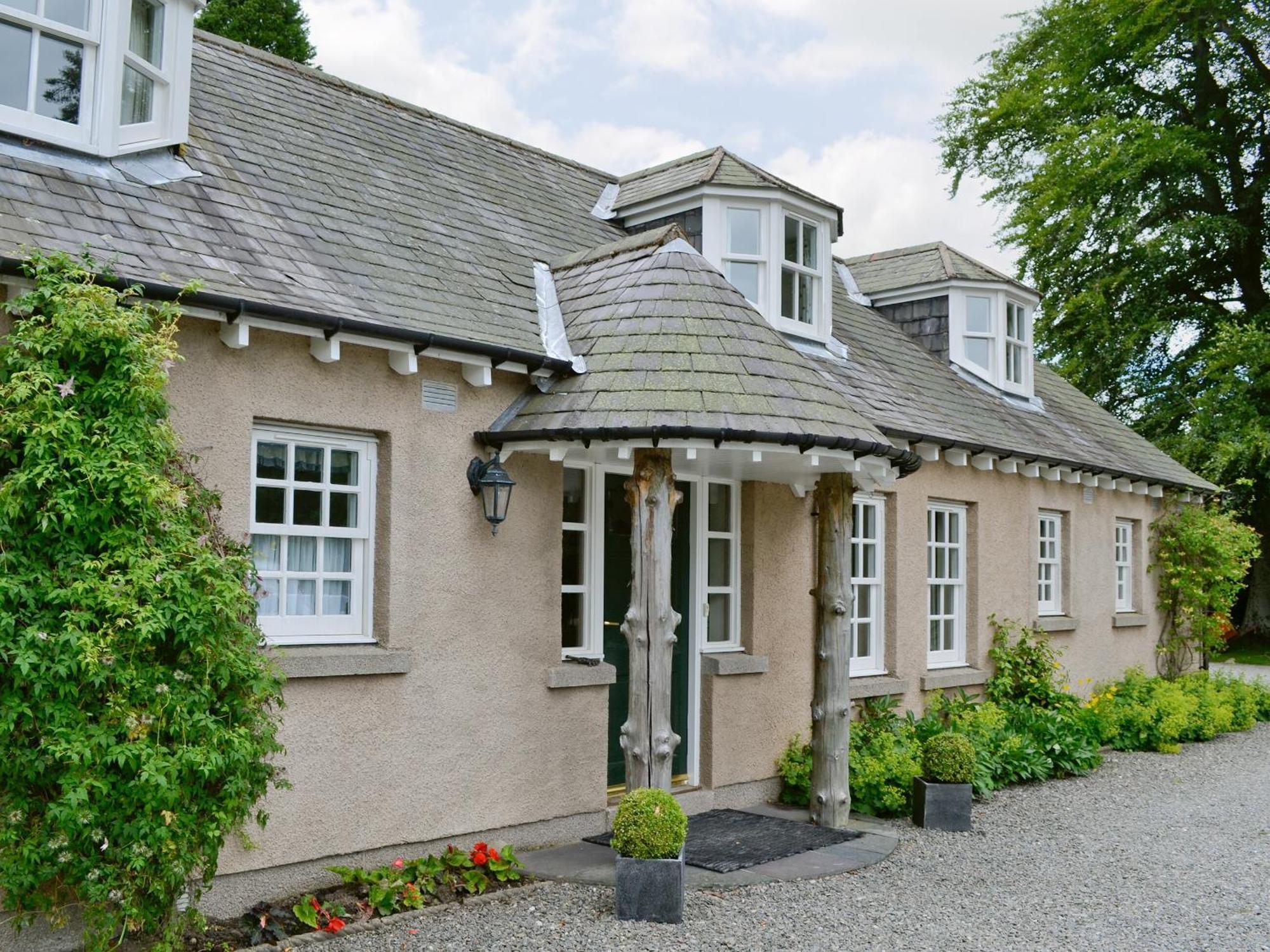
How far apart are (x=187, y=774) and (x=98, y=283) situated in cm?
255

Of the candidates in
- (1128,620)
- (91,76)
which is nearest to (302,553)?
(91,76)

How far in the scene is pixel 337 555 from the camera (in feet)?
23.7

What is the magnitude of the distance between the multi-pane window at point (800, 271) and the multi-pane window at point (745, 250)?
1.01 ft

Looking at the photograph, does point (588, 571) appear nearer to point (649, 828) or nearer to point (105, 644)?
point (649, 828)

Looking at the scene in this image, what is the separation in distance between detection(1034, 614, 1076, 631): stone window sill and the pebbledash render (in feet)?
10.2

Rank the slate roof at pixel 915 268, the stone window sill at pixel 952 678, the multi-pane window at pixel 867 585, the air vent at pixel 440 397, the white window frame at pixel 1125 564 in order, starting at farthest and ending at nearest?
1. the white window frame at pixel 1125 564
2. the slate roof at pixel 915 268
3. the stone window sill at pixel 952 678
4. the multi-pane window at pixel 867 585
5. the air vent at pixel 440 397

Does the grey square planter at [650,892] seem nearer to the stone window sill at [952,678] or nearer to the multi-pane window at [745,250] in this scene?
the stone window sill at [952,678]

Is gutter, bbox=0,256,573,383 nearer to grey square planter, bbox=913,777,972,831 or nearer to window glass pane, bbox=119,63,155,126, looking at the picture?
window glass pane, bbox=119,63,155,126

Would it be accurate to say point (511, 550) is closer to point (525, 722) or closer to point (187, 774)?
point (525, 722)

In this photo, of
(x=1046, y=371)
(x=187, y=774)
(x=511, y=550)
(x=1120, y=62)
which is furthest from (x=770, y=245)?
(x=1120, y=62)

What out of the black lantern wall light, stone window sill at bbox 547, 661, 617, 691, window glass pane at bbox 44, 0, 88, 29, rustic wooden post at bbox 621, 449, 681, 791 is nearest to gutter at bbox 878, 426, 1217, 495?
rustic wooden post at bbox 621, 449, 681, 791

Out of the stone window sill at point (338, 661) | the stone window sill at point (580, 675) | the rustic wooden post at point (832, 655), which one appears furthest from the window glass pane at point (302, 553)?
the rustic wooden post at point (832, 655)

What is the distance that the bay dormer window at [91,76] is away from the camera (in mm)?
6602

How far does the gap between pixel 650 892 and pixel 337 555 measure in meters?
2.91
